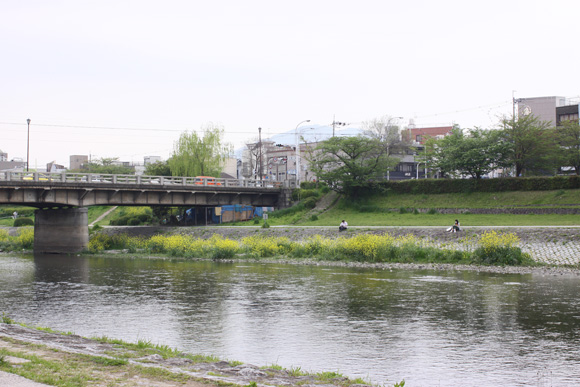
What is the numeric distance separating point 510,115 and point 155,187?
51555mm

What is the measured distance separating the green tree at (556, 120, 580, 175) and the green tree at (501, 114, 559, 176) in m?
0.97

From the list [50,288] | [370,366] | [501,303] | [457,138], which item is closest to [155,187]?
[50,288]

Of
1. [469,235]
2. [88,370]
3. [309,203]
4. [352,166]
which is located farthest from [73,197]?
[88,370]

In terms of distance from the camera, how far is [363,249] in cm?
4534

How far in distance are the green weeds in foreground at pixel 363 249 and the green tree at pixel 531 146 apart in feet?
114

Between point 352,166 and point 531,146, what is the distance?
24.0m

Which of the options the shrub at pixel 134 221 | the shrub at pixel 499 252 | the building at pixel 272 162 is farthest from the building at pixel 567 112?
the shrub at pixel 134 221

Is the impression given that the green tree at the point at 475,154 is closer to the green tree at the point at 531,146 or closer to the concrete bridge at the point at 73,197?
the green tree at the point at 531,146

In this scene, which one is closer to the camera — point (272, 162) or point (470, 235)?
point (470, 235)

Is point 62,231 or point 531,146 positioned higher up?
point 531,146

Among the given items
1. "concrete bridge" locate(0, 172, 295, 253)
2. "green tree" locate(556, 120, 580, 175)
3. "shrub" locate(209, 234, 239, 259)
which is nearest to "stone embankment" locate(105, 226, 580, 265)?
"shrub" locate(209, 234, 239, 259)

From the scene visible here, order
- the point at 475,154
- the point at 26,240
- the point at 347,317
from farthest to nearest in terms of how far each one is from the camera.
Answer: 1. the point at 475,154
2. the point at 26,240
3. the point at 347,317

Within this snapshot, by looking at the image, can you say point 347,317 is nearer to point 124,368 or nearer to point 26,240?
point 124,368

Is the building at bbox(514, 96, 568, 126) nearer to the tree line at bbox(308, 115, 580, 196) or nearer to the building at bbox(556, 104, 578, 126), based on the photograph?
the building at bbox(556, 104, 578, 126)
